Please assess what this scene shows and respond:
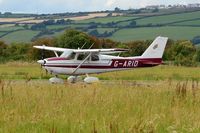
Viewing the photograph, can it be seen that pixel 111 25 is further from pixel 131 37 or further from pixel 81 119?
pixel 81 119

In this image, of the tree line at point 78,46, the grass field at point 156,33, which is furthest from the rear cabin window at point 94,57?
the grass field at point 156,33

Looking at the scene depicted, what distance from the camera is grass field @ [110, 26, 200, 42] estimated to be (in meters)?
101

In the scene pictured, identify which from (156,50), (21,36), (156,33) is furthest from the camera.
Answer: (21,36)

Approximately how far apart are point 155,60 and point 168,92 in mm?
21391

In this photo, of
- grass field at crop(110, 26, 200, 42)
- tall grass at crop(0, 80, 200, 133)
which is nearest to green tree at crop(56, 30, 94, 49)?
grass field at crop(110, 26, 200, 42)

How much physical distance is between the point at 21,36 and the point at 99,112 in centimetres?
10219

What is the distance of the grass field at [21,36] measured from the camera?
10460 cm

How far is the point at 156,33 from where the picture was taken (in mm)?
105062

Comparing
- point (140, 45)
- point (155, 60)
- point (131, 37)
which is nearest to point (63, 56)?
point (155, 60)

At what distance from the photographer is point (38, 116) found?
278 inches

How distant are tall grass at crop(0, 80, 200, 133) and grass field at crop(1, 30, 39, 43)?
9506 centimetres

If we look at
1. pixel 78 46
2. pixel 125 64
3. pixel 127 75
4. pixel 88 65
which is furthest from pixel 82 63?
pixel 78 46

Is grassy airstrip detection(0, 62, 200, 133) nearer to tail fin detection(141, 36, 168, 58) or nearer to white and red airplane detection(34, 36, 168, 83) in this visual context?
white and red airplane detection(34, 36, 168, 83)

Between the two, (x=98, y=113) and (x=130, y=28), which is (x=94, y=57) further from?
(x=130, y=28)
